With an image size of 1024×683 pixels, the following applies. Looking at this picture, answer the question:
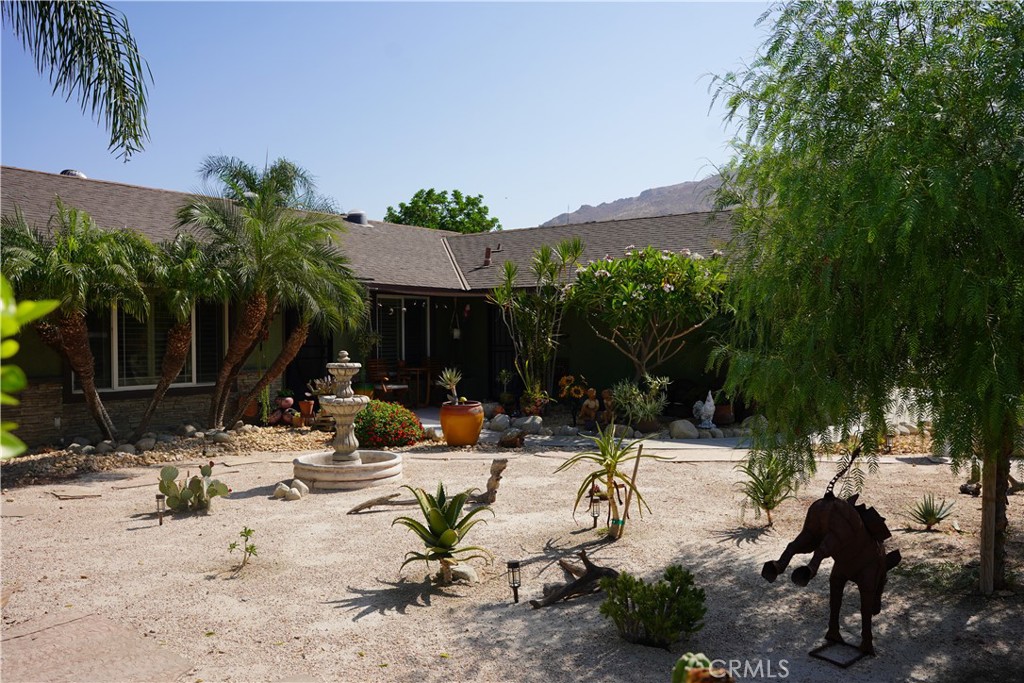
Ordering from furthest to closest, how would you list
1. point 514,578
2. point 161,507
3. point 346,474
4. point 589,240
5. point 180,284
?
point 589,240
point 180,284
point 346,474
point 161,507
point 514,578

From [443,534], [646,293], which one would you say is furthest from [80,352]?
[646,293]

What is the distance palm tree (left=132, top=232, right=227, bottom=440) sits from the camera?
1016cm

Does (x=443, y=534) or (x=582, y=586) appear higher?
(x=443, y=534)

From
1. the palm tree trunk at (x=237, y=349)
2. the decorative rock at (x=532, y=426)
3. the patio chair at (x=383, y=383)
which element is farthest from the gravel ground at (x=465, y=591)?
the patio chair at (x=383, y=383)

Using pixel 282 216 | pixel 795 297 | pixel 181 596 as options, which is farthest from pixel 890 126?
pixel 282 216

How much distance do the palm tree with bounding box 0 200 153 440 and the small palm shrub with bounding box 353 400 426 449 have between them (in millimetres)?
3235

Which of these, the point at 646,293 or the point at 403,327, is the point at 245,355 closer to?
the point at 403,327

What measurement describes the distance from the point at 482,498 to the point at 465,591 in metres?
2.52

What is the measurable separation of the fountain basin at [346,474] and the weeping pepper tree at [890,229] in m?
4.81

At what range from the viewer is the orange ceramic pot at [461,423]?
36.7 ft

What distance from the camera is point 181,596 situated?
17.0 ft

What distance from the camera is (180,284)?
1031 cm

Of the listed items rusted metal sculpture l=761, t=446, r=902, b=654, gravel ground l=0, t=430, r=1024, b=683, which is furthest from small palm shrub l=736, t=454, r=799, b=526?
rusted metal sculpture l=761, t=446, r=902, b=654

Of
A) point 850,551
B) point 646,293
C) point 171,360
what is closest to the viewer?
point 850,551
